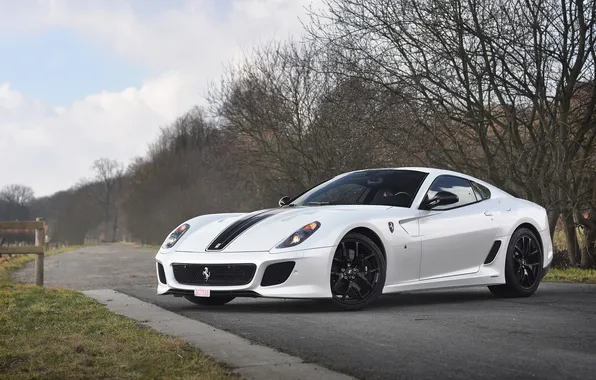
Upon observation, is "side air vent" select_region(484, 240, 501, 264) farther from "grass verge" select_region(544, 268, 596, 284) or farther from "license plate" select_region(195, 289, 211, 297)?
"grass verge" select_region(544, 268, 596, 284)

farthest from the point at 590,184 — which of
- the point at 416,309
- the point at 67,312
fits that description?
the point at 67,312

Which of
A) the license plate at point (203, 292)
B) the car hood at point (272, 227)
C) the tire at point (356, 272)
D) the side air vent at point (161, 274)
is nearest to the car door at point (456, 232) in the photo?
the car hood at point (272, 227)

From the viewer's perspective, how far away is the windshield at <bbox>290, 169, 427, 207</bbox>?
29.0 feet

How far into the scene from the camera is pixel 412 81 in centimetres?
1716

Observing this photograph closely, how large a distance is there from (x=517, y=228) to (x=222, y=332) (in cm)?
457

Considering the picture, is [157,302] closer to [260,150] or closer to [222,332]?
[222,332]

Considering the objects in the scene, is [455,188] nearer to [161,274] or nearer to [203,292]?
[203,292]

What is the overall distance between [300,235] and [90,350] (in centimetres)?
266

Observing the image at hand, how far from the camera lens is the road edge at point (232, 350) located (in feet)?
15.7

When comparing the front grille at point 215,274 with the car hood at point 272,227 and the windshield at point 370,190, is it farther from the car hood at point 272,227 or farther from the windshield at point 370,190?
the windshield at point 370,190

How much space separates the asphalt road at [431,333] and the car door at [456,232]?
1.38ft

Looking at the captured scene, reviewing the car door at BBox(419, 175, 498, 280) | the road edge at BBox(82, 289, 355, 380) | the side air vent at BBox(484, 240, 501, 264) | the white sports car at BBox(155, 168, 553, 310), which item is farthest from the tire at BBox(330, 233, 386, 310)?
the side air vent at BBox(484, 240, 501, 264)

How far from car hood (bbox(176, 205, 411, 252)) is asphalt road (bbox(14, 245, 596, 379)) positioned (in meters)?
0.65

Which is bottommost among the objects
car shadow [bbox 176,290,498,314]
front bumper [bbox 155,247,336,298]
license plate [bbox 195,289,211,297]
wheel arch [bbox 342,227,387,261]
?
car shadow [bbox 176,290,498,314]
